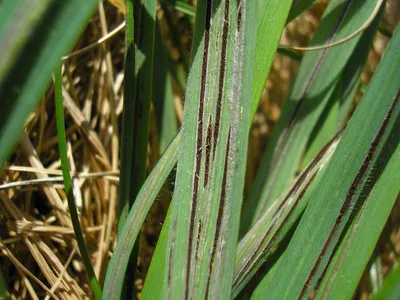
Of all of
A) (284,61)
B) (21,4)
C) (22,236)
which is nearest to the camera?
(21,4)

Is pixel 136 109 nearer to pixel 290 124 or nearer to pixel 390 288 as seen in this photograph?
pixel 290 124

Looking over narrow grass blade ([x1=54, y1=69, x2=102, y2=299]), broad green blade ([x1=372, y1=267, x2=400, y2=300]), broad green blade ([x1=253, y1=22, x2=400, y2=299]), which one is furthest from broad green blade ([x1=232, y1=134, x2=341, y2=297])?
broad green blade ([x1=372, y1=267, x2=400, y2=300])

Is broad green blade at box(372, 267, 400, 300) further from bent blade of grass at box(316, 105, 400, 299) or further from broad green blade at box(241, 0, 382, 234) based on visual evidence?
broad green blade at box(241, 0, 382, 234)

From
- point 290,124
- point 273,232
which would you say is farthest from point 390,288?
point 290,124

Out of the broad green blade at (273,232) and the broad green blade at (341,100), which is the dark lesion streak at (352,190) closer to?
the broad green blade at (273,232)

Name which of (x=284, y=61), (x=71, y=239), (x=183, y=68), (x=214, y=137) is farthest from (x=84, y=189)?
(x=284, y=61)

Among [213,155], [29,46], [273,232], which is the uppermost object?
[29,46]

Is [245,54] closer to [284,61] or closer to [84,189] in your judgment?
[84,189]
